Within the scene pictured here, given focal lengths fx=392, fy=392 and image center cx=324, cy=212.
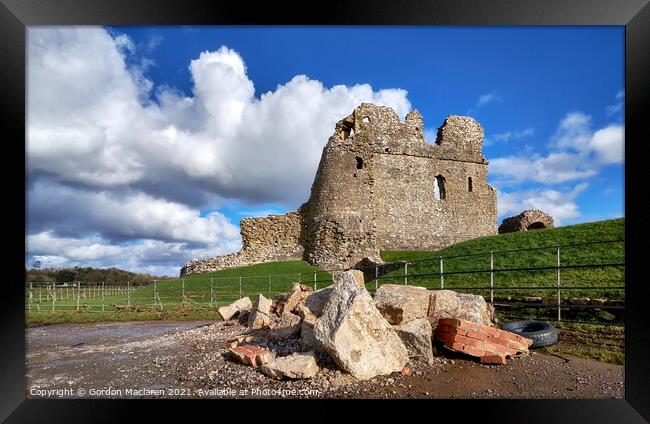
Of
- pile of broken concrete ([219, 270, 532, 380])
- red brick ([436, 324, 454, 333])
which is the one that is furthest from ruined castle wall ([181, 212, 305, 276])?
red brick ([436, 324, 454, 333])

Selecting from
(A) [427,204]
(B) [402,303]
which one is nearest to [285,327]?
(B) [402,303]

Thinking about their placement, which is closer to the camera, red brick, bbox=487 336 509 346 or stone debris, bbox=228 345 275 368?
stone debris, bbox=228 345 275 368

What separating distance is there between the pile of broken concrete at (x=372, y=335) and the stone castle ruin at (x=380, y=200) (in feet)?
52.3

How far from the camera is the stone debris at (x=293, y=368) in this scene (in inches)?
206

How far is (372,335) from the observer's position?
5.37 meters

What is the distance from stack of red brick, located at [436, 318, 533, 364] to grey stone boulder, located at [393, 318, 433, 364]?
391mm

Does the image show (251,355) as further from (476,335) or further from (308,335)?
(476,335)

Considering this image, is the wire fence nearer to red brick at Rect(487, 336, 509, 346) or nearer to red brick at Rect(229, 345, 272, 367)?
red brick at Rect(487, 336, 509, 346)

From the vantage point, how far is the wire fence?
323 inches

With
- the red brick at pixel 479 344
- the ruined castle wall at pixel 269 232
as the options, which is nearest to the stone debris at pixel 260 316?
the red brick at pixel 479 344

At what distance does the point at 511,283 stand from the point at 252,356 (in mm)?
8319

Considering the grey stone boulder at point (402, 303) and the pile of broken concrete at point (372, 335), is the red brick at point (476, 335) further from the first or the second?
the grey stone boulder at point (402, 303)

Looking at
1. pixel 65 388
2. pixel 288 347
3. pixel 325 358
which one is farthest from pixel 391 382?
pixel 65 388
